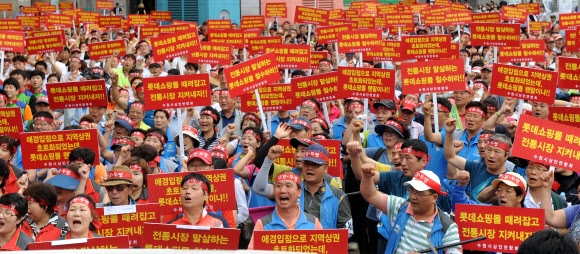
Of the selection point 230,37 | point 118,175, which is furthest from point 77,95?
point 230,37

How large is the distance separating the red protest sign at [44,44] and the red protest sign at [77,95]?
543cm

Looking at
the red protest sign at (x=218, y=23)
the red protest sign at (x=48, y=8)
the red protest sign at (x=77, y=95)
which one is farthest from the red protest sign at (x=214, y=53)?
the red protest sign at (x=48, y=8)

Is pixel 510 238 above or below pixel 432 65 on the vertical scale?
below

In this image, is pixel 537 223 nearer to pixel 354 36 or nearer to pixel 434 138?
pixel 434 138

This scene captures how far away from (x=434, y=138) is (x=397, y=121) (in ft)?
1.37

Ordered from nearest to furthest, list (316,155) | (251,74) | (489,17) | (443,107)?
(316,155) → (251,74) → (443,107) → (489,17)

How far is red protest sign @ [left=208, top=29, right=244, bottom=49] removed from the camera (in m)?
18.8

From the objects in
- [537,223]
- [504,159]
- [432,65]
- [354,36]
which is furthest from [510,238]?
[354,36]

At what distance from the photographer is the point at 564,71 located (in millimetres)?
12391

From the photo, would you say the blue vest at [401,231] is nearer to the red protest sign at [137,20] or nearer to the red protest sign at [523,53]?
the red protest sign at [523,53]

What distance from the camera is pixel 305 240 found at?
273 inches

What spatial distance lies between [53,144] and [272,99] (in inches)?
135

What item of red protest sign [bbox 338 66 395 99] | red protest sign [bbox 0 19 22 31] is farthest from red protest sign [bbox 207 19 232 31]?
red protest sign [bbox 338 66 395 99]

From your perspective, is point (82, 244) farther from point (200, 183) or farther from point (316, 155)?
point (316, 155)
